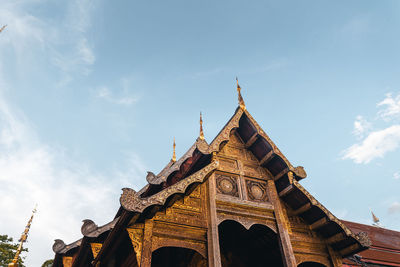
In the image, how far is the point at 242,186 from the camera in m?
8.45

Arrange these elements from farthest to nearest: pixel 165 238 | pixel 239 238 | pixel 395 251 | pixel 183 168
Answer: pixel 395 251 < pixel 239 238 < pixel 183 168 < pixel 165 238

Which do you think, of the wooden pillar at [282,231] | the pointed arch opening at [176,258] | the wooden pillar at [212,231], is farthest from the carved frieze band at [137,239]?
the wooden pillar at [282,231]

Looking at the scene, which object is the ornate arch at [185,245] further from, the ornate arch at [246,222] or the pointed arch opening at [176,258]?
the pointed arch opening at [176,258]

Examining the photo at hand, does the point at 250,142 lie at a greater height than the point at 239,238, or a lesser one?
greater

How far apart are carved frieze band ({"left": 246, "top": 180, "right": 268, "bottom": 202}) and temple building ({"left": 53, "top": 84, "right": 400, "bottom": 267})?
1.2 inches

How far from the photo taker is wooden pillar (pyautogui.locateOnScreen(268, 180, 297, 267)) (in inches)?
297

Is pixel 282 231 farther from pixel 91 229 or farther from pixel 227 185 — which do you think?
pixel 91 229

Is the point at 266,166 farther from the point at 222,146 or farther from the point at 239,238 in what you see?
the point at 239,238

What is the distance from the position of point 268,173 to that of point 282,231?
1.86 meters

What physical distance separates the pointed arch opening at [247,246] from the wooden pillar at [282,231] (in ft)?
2.89

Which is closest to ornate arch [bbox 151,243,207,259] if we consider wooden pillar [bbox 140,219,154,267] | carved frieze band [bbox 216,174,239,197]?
wooden pillar [bbox 140,219,154,267]

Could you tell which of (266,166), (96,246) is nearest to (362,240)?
(266,166)

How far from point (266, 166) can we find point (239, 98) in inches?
90.3

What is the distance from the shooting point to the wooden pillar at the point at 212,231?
6.57 metres
